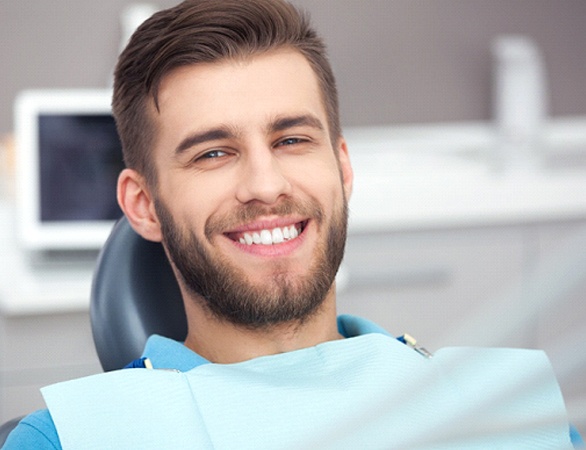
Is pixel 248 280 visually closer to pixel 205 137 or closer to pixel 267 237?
pixel 267 237

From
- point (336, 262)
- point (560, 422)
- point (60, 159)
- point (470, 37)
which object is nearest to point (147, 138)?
point (336, 262)

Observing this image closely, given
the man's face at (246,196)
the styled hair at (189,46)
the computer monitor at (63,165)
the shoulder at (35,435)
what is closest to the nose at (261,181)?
the man's face at (246,196)

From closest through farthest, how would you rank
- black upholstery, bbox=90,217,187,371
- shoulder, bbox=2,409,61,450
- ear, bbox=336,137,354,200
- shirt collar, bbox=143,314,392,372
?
shoulder, bbox=2,409,61,450, shirt collar, bbox=143,314,392,372, black upholstery, bbox=90,217,187,371, ear, bbox=336,137,354,200

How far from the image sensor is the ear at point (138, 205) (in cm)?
117

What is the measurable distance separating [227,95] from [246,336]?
0.98 feet

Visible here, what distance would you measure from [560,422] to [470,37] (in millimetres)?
2817

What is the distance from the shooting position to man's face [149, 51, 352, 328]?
3.52ft

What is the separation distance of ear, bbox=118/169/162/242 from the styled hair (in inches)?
0.7

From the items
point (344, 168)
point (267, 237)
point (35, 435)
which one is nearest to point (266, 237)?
point (267, 237)

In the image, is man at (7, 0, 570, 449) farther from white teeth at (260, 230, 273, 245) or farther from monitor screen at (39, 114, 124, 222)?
monitor screen at (39, 114, 124, 222)

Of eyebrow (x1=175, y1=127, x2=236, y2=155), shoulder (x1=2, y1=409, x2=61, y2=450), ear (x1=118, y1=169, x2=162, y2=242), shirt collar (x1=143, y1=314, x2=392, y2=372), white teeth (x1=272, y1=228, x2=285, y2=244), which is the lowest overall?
shoulder (x1=2, y1=409, x2=61, y2=450)

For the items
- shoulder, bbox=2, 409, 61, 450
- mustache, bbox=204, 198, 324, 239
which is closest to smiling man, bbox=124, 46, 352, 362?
mustache, bbox=204, 198, 324, 239

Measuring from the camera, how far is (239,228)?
1.07 meters

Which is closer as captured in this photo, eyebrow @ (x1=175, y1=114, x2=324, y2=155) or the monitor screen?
eyebrow @ (x1=175, y1=114, x2=324, y2=155)
